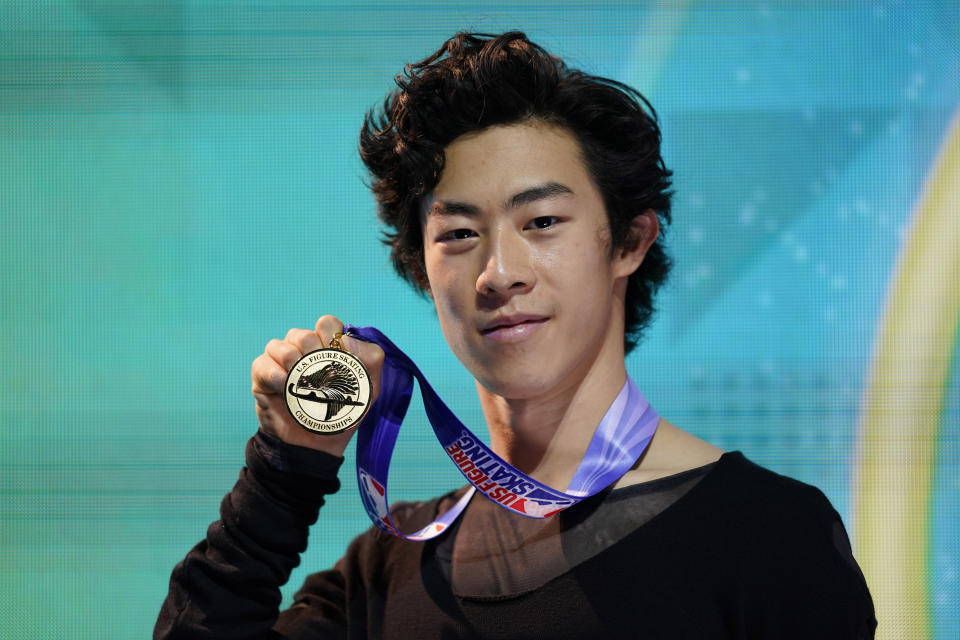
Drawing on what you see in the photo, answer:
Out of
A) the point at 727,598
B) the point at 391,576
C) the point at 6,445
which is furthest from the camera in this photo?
the point at 6,445

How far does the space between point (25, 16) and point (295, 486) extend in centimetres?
183

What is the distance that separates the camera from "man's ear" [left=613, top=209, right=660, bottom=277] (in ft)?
5.89

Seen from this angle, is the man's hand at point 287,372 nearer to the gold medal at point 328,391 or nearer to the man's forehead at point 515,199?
the gold medal at point 328,391

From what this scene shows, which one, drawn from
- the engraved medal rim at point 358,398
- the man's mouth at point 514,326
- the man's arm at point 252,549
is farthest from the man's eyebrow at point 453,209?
the man's arm at point 252,549

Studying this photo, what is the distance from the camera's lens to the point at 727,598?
146 cm

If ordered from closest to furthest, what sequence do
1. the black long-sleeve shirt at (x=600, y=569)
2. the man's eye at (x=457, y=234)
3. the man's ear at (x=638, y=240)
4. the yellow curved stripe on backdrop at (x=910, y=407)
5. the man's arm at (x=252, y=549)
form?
the black long-sleeve shirt at (x=600, y=569)
the man's arm at (x=252, y=549)
the man's eye at (x=457, y=234)
the man's ear at (x=638, y=240)
the yellow curved stripe on backdrop at (x=910, y=407)

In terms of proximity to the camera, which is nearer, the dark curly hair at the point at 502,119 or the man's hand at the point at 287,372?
the man's hand at the point at 287,372

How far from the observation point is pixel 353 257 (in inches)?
100

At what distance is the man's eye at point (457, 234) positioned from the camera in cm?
166

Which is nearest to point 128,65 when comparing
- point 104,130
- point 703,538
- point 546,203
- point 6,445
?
point 104,130

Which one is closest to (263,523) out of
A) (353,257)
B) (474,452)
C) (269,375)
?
(269,375)

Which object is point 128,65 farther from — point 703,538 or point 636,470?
point 703,538

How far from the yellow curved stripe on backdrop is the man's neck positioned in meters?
0.90

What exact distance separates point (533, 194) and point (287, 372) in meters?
0.52
